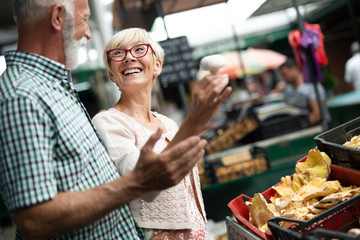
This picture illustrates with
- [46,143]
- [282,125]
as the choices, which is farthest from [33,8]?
[282,125]

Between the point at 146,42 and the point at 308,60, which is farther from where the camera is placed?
the point at 308,60

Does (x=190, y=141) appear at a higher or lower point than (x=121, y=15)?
lower

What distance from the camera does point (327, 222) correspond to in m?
1.46

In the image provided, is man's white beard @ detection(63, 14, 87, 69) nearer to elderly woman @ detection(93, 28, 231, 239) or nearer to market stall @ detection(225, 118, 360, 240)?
elderly woman @ detection(93, 28, 231, 239)

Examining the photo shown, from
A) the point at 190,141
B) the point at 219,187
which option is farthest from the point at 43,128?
the point at 219,187

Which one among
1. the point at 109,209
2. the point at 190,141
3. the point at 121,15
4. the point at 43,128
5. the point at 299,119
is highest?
the point at 121,15

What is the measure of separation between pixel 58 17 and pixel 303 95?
17.1 feet

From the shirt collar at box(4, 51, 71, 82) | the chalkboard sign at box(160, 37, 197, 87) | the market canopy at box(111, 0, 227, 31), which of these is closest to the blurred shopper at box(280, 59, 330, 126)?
the chalkboard sign at box(160, 37, 197, 87)

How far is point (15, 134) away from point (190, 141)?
54cm

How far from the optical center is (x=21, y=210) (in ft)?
3.53

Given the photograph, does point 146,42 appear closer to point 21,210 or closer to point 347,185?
point 21,210

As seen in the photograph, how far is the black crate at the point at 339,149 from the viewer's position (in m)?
1.75

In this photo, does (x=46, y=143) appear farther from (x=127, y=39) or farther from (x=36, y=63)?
(x=127, y=39)

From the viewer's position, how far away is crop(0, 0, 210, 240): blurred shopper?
1084 millimetres
